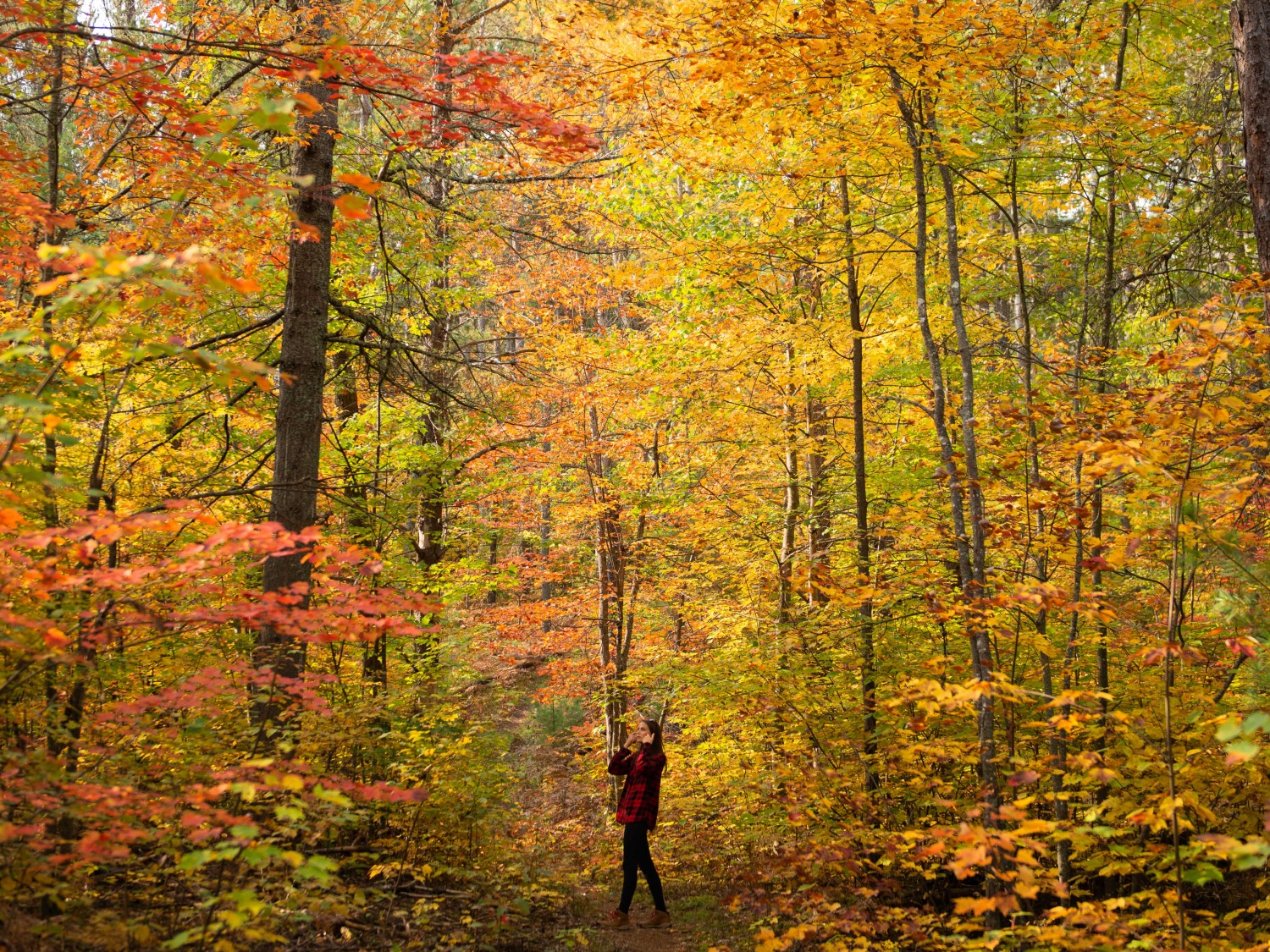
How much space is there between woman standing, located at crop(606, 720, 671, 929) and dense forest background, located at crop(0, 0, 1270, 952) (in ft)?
1.49

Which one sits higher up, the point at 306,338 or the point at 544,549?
the point at 306,338

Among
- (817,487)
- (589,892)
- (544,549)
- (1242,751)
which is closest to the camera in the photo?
(1242,751)

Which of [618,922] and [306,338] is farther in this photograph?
[618,922]

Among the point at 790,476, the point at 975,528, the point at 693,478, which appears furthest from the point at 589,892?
the point at 790,476

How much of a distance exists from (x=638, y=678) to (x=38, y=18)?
827 centimetres

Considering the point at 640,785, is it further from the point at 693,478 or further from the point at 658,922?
the point at 693,478

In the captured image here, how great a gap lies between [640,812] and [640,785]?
22 centimetres

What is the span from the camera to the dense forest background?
3.44 m

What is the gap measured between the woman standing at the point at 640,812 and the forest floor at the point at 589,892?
0.44ft

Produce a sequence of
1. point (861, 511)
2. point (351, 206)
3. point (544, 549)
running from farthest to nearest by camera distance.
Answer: point (544, 549) < point (861, 511) < point (351, 206)

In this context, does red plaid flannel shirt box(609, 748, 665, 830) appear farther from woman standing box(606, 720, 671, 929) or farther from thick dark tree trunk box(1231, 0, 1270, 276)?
thick dark tree trunk box(1231, 0, 1270, 276)

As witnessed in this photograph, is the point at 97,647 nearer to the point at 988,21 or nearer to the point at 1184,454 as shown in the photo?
the point at 1184,454

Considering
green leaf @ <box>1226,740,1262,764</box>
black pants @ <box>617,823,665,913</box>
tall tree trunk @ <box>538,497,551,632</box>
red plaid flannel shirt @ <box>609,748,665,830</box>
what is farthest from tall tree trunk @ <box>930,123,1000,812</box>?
tall tree trunk @ <box>538,497,551,632</box>

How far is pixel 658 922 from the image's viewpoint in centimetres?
692
